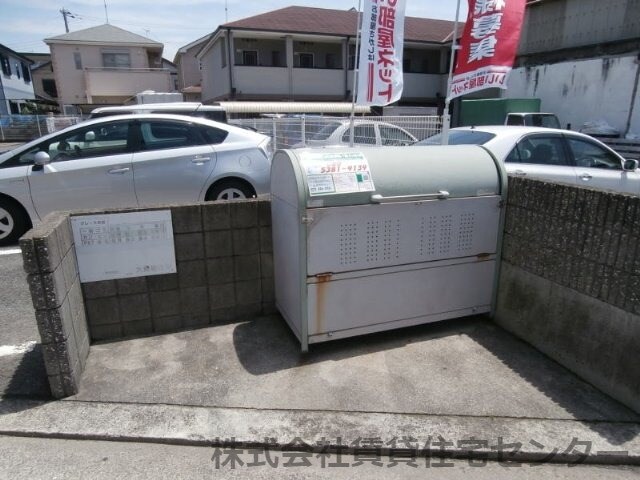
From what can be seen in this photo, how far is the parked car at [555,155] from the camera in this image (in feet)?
16.5

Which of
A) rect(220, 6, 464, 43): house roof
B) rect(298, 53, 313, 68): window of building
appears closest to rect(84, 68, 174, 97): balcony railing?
rect(220, 6, 464, 43): house roof

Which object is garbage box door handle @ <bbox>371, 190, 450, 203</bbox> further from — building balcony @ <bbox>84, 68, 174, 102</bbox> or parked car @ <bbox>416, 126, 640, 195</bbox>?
building balcony @ <bbox>84, 68, 174, 102</bbox>

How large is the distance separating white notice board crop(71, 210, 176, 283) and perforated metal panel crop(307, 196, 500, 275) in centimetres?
114

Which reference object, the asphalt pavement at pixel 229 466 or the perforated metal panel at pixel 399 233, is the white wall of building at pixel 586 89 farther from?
the asphalt pavement at pixel 229 466

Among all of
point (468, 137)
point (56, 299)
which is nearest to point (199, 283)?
point (56, 299)

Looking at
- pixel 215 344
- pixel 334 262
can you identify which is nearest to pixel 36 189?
pixel 215 344

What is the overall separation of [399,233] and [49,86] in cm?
5663

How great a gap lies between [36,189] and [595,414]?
5716 mm

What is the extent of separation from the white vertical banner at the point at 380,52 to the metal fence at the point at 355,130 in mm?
3151

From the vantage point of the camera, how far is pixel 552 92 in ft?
53.5

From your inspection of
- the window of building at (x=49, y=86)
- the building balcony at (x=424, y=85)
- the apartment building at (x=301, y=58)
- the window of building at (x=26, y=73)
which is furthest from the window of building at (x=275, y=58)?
the window of building at (x=49, y=86)

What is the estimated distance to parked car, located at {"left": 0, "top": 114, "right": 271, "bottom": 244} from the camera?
16.9 ft

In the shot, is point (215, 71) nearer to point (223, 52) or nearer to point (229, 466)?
point (223, 52)

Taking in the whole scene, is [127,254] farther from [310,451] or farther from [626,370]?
[626,370]
